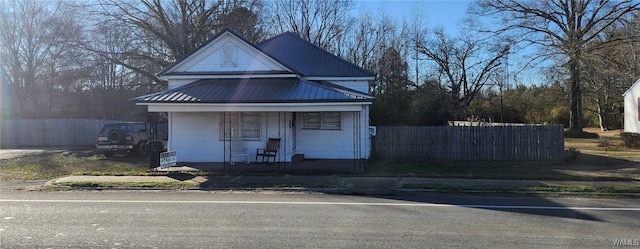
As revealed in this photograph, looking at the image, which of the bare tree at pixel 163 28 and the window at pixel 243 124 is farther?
the bare tree at pixel 163 28

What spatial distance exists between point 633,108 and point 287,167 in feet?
105

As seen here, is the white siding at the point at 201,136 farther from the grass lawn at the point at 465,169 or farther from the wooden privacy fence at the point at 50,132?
the wooden privacy fence at the point at 50,132

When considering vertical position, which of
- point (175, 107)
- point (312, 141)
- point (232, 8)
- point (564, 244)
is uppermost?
point (232, 8)

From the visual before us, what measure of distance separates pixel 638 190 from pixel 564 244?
21.1 feet

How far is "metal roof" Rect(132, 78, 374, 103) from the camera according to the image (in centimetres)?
1461

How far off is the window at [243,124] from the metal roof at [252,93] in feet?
3.73

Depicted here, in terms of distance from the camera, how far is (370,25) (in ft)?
134

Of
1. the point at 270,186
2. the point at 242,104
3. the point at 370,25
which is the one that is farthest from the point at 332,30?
the point at 270,186

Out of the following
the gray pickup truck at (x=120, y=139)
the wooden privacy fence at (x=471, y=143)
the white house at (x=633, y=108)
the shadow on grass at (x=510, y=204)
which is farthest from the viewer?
the white house at (x=633, y=108)

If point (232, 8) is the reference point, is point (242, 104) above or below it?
below

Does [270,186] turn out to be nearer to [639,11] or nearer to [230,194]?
[230,194]

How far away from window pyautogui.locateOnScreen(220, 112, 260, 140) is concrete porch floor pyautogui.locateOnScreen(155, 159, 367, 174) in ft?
4.12

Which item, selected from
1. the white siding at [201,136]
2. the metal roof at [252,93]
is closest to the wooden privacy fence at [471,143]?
the metal roof at [252,93]

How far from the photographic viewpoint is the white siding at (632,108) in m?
32.8
